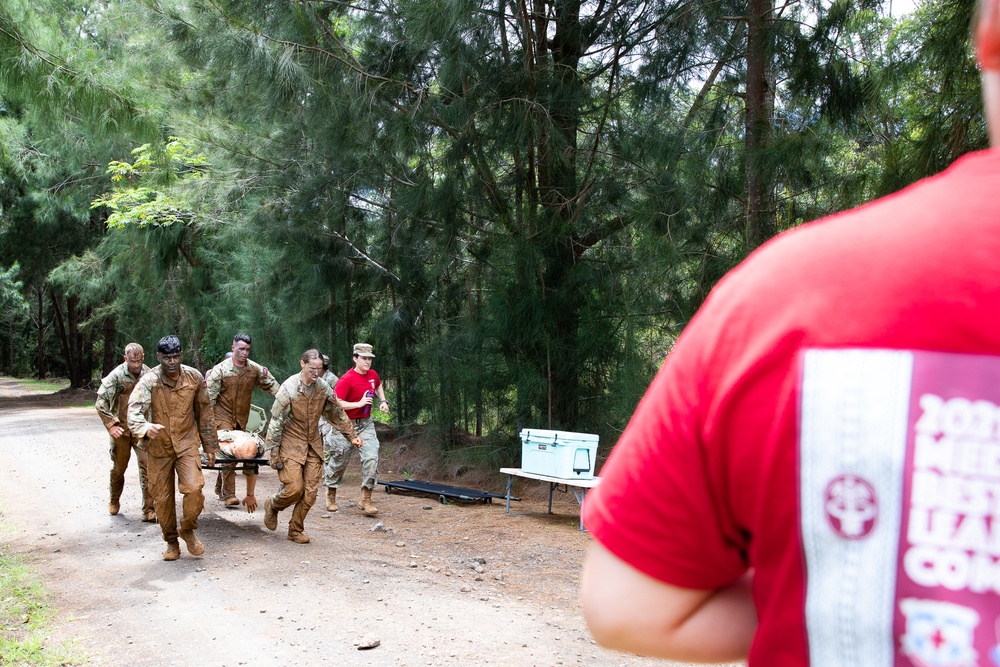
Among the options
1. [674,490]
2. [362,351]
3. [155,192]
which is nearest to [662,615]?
[674,490]

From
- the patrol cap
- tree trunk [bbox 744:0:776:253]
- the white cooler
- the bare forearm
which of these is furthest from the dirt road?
the bare forearm

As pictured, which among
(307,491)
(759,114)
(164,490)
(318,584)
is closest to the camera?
(318,584)

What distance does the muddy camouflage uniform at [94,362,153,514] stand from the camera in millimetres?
10434

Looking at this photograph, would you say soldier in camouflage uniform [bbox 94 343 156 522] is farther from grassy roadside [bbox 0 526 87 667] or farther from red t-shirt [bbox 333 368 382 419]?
red t-shirt [bbox 333 368 382 419]

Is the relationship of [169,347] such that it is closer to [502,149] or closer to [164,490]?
[164,490]

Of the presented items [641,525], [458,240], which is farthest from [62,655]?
[458,240]

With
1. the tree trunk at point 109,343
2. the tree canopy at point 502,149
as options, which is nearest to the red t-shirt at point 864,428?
the tree canopy at point 502,149

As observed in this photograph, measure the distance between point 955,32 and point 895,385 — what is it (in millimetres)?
6383

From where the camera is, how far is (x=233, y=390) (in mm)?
11516

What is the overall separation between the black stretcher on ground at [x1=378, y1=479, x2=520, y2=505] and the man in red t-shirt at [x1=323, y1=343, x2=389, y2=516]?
1.21 meters

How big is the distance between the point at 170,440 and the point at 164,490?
50 centimetres

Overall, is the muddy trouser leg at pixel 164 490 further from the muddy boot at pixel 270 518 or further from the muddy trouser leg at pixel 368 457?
the muddy trouser leg at pixel 368 457

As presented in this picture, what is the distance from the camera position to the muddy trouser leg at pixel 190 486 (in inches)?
354

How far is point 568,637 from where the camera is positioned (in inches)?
272
